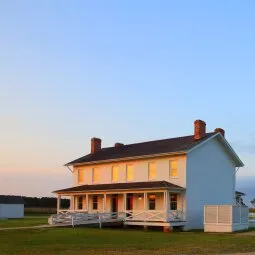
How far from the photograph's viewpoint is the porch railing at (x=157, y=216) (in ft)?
119

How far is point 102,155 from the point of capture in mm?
46719

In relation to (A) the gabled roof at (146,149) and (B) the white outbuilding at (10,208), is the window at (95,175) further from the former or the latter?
(B) the white outbuilding at (10,208)

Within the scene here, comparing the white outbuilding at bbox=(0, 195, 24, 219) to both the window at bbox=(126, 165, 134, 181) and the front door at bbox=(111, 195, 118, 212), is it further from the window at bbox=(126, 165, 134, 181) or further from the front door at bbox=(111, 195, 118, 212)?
the window at bbox=(126, 165, 134, 181)

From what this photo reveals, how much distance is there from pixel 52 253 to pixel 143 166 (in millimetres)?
22400

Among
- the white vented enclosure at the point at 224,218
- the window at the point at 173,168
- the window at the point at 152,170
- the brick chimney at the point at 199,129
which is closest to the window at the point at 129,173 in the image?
the window at the point at 152,170

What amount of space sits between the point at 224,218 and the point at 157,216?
17.1 feet

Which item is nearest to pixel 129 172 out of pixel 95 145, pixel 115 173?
pixel 115 173

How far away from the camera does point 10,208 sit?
72.4 meters

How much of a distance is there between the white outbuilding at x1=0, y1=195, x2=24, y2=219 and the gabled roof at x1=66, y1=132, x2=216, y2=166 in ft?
89.0

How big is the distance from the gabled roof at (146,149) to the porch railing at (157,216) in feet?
15.2

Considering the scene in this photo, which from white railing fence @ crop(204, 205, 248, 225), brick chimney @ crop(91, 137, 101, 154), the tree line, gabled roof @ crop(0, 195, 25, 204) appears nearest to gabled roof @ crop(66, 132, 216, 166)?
brick chimney @ crop(91, 137, 101, 154)

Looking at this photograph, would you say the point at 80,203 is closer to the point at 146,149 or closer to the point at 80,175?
the point at 80,175

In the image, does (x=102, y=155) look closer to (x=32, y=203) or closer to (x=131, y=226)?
(x=131, y=226)

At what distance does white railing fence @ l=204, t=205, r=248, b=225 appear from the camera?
34000 mm
